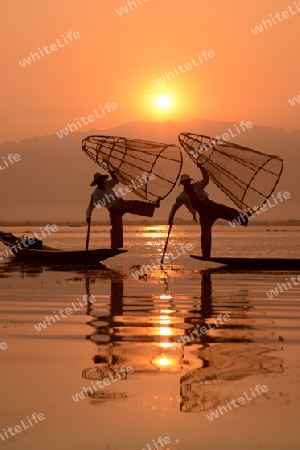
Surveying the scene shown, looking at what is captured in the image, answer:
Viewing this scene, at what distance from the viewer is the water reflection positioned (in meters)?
8.43

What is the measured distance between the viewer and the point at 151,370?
28.6 ft

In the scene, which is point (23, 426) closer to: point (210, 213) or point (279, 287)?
point (279, 287)

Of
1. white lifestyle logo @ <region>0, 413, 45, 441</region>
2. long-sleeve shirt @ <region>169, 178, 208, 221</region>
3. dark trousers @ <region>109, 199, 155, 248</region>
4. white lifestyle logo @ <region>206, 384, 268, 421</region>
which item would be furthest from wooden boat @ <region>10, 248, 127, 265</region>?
white lifestyle logo @ <region>0, 413, 45, 441</region>

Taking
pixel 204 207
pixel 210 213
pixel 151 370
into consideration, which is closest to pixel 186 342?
pixel 151 370

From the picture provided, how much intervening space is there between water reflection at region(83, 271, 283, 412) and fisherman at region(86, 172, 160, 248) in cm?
837

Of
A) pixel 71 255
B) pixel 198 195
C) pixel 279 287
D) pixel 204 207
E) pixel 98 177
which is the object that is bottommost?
pixel 279 287

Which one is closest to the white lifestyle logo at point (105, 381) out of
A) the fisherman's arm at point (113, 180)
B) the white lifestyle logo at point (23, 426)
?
the white lifestyle logo at point (23, 426)

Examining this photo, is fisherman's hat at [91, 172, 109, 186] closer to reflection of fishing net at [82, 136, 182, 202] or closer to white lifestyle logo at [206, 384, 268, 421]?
reflection of fishing net at [82, 136, 182, 202]

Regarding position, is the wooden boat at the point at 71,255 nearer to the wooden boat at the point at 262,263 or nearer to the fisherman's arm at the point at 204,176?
the wooden boat at the point at 262,263

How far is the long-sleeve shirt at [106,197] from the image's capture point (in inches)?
941

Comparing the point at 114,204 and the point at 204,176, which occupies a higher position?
Answer: the point at 204,176

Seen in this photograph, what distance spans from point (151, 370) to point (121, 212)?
15.9 meters

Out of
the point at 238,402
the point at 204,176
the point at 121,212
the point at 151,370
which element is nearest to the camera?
the point at 238,402

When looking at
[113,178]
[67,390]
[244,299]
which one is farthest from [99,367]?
[113,178]
